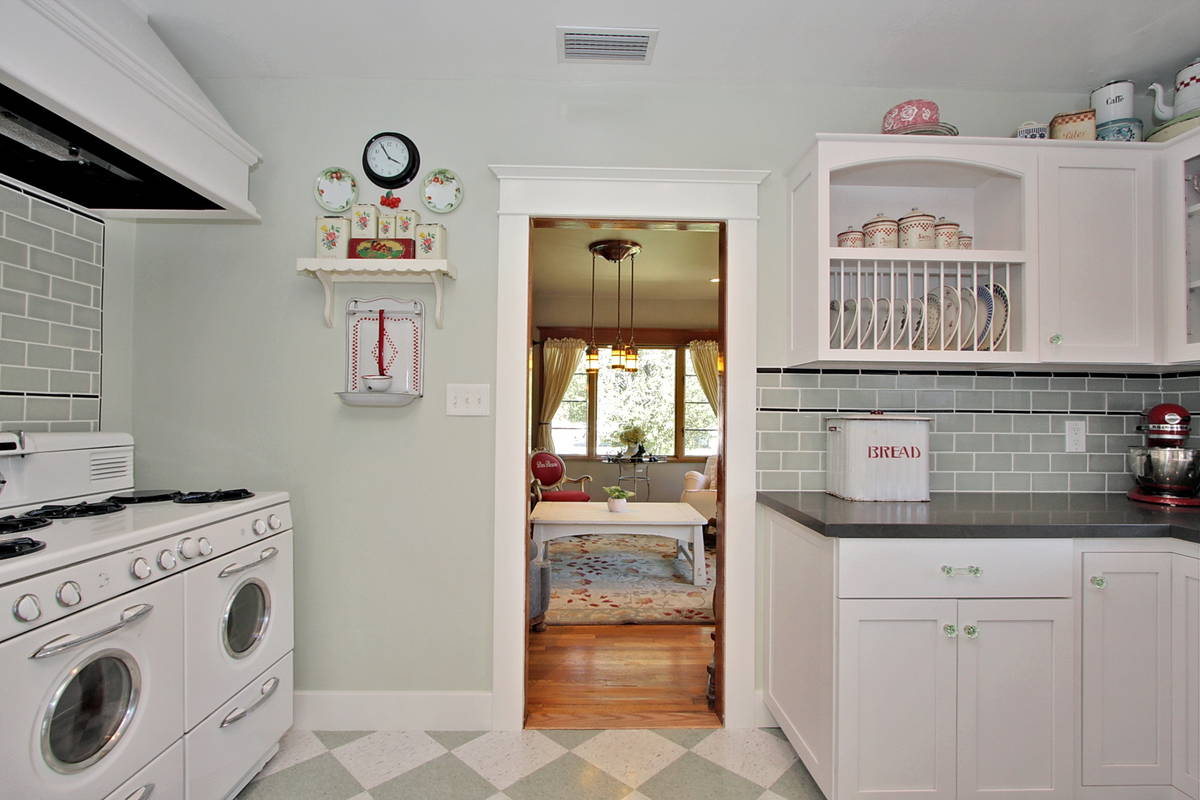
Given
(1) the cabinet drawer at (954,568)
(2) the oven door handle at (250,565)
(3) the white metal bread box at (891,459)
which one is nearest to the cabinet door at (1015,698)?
(1) the cabinet drawer at (954,568)

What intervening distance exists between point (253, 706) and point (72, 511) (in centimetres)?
73

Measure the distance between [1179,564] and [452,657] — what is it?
7.26 feet

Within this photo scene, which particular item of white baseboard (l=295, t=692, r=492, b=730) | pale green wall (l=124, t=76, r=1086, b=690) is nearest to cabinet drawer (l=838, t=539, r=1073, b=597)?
pale green wall (l=124, t=76, r=1086, b=690)

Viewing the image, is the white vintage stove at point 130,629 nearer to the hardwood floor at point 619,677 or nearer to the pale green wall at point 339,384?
the pale green wall at point 339,384

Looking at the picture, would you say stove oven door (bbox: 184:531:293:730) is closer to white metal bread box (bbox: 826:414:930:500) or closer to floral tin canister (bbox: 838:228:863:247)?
white metal bread box (bbox: 826:414:930:500)

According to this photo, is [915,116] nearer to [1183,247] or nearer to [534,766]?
[1183,247]

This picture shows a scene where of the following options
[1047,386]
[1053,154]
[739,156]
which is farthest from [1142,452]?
[739,156]

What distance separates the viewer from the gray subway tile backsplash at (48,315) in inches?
68.9

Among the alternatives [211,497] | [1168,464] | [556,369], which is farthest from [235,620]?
[556,369]

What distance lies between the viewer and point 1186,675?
5.23 feet

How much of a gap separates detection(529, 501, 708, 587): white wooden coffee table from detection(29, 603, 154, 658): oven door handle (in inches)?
81.3

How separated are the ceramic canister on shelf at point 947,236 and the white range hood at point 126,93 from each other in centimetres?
230

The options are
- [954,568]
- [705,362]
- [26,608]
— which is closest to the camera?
[26,608]

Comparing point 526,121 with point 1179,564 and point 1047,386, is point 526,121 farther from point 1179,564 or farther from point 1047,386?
point 1179,564
